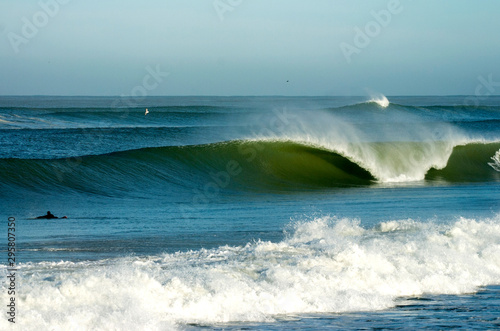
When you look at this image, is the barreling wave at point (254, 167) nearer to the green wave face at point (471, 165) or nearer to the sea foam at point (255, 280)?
the green wave face at point (471, 165)

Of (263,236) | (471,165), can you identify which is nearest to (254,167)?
(471,165)

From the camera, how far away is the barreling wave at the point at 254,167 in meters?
19.2

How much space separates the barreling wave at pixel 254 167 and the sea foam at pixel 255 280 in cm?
969

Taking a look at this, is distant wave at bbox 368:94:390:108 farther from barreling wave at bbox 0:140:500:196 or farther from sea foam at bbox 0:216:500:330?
sea foam at bbox 0:216:500:330

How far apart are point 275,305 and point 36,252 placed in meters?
4.11

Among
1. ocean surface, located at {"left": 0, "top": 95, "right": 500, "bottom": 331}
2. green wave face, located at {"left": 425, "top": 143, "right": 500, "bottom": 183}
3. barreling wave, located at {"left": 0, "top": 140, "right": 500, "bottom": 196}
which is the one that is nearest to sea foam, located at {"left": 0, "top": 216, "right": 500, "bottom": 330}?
ocean surface, located at {"left": 0, "top": 95, "right": 500, "bottom": 331}

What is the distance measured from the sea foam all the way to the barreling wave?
382 inches

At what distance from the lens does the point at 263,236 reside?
36.7 feet

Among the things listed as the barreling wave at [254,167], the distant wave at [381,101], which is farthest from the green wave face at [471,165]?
the distant wave at [381,101]

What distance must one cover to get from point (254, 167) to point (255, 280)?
14.7 meters

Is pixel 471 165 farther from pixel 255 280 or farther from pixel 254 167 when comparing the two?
pixel 255 280

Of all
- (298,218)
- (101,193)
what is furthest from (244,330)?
(101,193)

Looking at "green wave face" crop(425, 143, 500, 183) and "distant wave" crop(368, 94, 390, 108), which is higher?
"distant wave" crop(368, 94, 390, 108)

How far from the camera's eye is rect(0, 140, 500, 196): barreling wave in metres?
19.2
